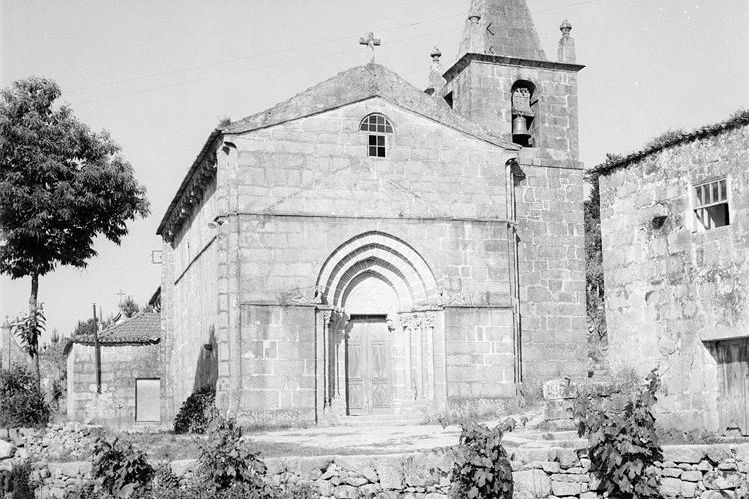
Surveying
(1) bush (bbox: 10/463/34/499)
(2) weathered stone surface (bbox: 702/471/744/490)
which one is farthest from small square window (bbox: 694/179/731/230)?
(1) bush (bbox: 10/463/34/499)

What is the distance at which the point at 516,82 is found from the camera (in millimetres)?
26703

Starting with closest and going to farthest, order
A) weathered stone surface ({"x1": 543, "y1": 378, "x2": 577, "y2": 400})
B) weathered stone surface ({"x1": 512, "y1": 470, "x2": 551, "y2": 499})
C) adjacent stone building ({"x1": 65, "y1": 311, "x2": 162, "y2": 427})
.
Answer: weathered stone surface ({"x1": 512, "y1": 470, "x2": 551, "y2": 499}), weathered stone surface ({"x1": 543, "y1": 378, "x2": 577, "y2": 400}), adjacent stone building ({"x1": 65, "y1": 311, "x2": 162, "y2": 427})

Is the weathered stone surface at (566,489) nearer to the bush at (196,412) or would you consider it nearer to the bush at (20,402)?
the bush at (20,402)

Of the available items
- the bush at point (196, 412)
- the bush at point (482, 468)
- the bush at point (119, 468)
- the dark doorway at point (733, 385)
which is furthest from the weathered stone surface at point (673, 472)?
the bush at point (196, 412)

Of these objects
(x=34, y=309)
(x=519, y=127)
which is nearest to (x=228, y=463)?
(x=34, y=309)

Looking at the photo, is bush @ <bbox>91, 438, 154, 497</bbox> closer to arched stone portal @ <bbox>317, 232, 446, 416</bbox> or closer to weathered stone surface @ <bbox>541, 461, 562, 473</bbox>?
weathered stone surface @ <bbox>541, 461, 562, 473</bbox>

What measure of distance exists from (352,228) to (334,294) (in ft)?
5.26

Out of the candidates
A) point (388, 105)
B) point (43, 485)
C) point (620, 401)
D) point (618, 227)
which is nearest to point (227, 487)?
point (43, 485)

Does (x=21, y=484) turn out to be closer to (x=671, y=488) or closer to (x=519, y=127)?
(x=671, y=488)

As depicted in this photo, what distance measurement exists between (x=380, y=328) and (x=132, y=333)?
1479cm

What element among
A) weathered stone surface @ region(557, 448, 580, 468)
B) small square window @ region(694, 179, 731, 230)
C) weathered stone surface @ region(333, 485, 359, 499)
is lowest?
weathered stone surface @ region(333, 485, 359, 499)

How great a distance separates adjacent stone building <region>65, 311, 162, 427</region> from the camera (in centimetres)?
3334

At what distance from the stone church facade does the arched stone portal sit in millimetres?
34

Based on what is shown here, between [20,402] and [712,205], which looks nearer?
[20,402]
